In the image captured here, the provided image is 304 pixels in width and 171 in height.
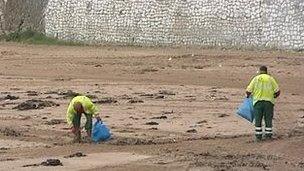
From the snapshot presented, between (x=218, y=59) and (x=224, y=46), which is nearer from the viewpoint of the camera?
(x=218, y=59)

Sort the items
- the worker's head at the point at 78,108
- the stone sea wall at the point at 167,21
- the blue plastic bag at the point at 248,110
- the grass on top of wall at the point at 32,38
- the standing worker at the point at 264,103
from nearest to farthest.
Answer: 1. the worker's head at the point at 78,108
2. the standing worker at the point at 264,103
3. the blue plastic bag at the point at 248,110
4. the stone sea wall at the point at 167,21
5. the grass on top of wall at the point at 32,38

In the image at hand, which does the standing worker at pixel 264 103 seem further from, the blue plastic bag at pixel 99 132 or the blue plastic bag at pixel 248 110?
the blue plastic bag at pixel 99 132

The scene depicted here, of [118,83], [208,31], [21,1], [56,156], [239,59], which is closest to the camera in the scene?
[56,156]

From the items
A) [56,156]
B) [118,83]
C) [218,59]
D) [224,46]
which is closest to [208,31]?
[224,46]

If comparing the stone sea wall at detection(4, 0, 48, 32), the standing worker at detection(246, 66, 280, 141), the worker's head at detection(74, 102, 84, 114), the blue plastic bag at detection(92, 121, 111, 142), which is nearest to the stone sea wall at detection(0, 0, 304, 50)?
the stone sea wall at detection(4, 0, 48, 32)

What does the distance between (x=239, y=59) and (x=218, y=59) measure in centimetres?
77

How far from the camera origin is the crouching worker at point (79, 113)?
16.8 metres

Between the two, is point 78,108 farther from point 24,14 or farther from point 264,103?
point 24,14

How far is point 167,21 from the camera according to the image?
3900 cm

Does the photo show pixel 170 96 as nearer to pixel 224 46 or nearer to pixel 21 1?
pixel 224 46

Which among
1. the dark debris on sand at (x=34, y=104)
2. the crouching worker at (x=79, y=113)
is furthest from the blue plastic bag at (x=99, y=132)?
the dark debris on sand at (x=34, y=104)

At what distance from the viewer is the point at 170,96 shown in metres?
24.2

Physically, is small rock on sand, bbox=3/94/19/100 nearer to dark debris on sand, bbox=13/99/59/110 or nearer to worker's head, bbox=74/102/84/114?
dark debris on sand, bbox=13/99/59/110

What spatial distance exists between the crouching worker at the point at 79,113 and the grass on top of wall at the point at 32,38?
24.7m
